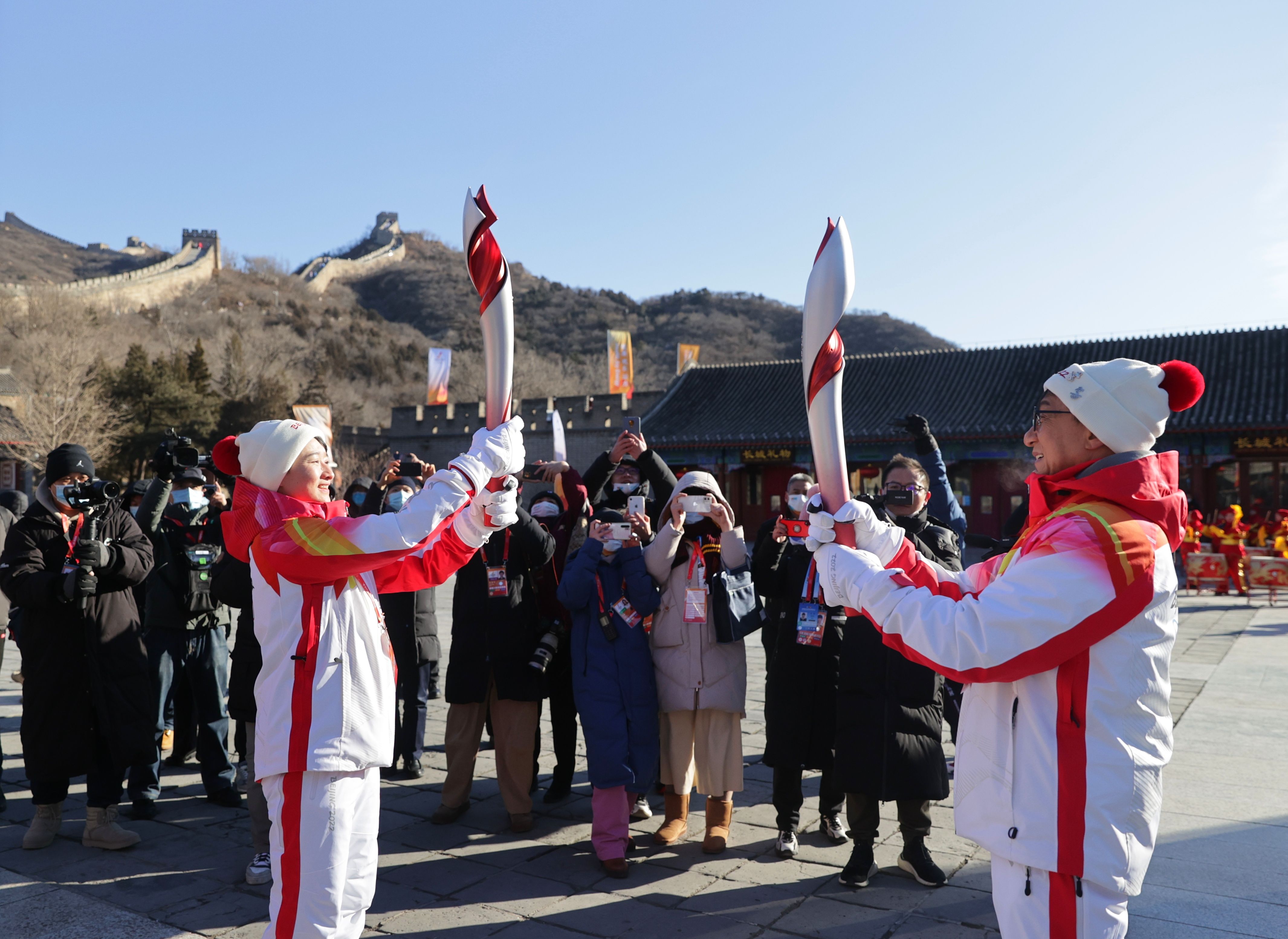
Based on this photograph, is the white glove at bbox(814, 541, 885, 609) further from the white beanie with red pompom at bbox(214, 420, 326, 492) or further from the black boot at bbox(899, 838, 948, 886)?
the black boot at bbox(899, 838, 948, 886)

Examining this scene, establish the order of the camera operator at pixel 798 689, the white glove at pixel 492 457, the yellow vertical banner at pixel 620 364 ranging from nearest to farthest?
the white glove at pixel 492 457
the camera operator at pixel 798 689
the yellow vertical banner at pixel 620 364

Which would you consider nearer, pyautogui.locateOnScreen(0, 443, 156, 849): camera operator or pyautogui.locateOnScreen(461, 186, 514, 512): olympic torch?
pyautogui.locateOnScreen(461, 186, 514, 512): olympic torch

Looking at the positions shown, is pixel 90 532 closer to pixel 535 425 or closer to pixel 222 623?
pixel 222 623

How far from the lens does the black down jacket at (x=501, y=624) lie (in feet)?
15.6

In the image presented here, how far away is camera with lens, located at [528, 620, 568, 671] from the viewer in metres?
4.76

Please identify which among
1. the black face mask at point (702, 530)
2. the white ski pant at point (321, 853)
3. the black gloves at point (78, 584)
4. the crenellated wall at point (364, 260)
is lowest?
the white ski pant at point (321, 853)

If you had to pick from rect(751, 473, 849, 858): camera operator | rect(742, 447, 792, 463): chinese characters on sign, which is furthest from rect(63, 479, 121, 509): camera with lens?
rect(742, 447, 792, 463): chinese characters on sign

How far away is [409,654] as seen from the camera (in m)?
5.77

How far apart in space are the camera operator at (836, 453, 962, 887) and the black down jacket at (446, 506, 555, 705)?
169 centimetres

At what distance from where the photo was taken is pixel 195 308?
221 ft

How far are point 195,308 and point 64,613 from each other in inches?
2816

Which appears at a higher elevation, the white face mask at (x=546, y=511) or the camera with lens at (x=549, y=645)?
the white face mask at (x=546, y=511)

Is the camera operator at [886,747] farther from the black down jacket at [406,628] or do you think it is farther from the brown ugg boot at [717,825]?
the black down jacket at [406,628]

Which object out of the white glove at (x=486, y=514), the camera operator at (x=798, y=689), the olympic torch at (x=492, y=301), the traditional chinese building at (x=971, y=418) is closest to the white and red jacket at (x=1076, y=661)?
the white glove at (x=486, y=514)
